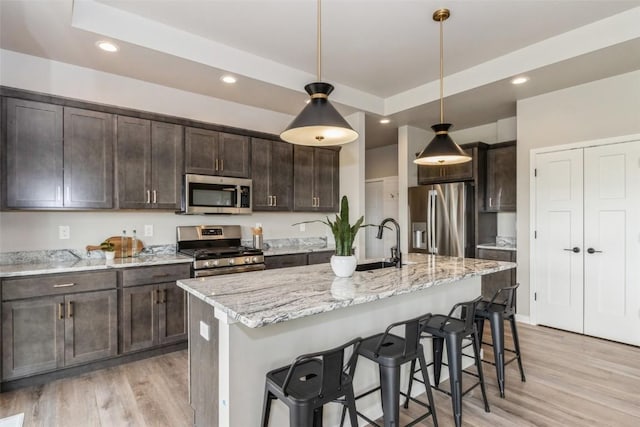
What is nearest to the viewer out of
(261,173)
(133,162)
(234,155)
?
(133,162)

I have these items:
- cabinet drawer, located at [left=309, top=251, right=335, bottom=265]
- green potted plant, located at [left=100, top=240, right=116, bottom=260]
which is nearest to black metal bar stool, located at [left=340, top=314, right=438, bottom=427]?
cabinet drawer, located at [left=309, top=251, right=335, bottom=265]

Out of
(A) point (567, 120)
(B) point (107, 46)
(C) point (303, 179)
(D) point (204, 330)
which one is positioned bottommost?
(D) point (204, 330)

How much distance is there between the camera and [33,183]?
2.83m

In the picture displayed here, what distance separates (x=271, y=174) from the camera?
4.27 meters

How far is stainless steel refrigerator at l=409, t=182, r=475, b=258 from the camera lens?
4.66 meters

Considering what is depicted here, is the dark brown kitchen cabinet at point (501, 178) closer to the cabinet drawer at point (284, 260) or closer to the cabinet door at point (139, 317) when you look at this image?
the cabinet drawer at point (284, 260)

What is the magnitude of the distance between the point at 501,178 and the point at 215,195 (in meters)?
3.81

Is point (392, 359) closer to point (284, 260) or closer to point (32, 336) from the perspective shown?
point (284, 260)

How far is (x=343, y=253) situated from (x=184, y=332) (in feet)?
6.73

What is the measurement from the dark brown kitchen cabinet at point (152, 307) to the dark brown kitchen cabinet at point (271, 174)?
1.30 m

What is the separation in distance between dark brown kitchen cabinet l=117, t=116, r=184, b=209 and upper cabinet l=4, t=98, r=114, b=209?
11 centimetres

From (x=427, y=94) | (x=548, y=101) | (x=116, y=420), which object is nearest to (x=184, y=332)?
(x=116, y=420)

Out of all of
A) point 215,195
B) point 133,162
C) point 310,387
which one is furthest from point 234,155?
point 310,387

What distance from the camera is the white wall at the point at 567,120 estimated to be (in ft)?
11.4
